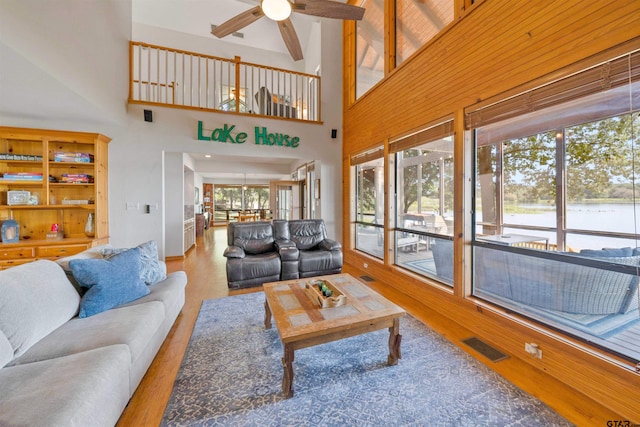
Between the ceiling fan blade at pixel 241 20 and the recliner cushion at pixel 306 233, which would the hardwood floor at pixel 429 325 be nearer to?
the recliner cushion at pixel 306 233

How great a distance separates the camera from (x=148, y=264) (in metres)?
2.45

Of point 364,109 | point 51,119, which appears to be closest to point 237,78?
point 364,109

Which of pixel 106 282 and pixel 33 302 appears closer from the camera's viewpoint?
pixel 33 302

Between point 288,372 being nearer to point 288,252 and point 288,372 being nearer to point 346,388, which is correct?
point 346,388

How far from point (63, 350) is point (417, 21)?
498 centimetres

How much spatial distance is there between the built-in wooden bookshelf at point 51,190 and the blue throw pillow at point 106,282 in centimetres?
235

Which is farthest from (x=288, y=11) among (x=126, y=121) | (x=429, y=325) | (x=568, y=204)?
(x=568, y=204)

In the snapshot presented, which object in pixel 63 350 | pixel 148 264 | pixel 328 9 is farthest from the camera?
pixel 328 9

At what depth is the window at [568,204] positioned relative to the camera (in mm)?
1704

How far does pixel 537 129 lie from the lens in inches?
125

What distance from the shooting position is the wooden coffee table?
5.27ft

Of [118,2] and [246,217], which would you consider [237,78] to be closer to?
[118,2]

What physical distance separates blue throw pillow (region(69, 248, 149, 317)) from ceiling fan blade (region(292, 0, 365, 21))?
3095 mm

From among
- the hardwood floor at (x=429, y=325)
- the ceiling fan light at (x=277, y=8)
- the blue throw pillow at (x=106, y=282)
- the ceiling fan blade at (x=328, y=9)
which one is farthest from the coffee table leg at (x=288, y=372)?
the ceiling fan blade at (x=328, y=9)
